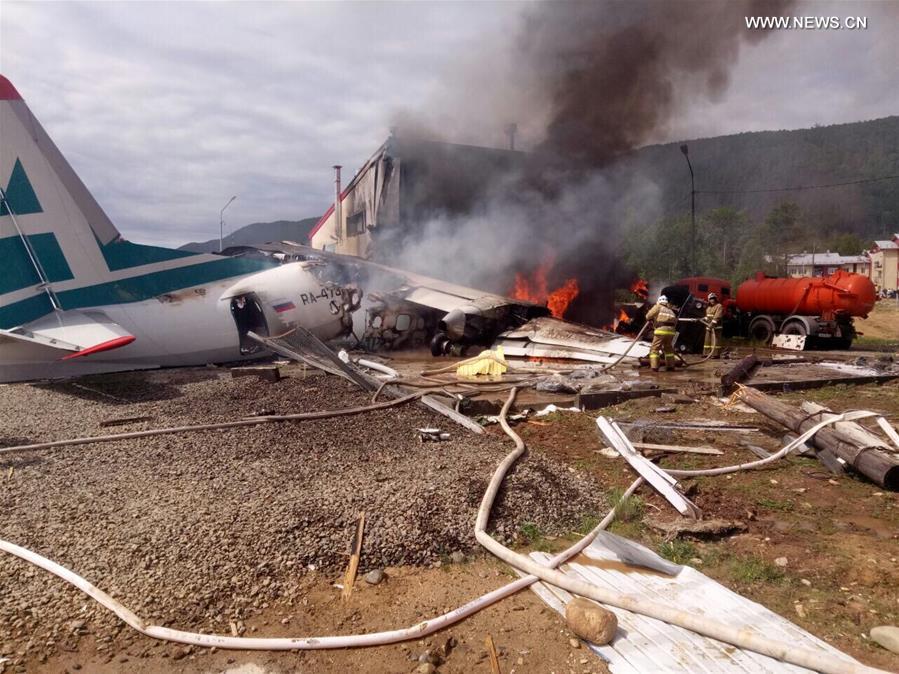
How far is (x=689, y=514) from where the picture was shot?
16.4 ft

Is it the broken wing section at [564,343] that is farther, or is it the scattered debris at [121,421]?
the broken wing section at [564,343]

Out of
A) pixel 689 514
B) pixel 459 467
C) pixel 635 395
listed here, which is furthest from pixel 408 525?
pixel 635 395

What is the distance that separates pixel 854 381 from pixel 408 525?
407 inches

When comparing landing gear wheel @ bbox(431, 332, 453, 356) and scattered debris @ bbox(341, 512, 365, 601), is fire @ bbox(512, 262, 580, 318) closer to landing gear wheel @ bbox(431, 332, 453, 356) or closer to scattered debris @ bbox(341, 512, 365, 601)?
landing gear wheel @ bbox(431, 332, 453, 356)

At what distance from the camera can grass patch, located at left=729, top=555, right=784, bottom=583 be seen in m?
3.98

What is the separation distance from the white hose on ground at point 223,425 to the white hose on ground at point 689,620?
4238 mm

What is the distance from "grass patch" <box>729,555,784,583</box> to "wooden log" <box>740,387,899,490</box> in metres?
2.29

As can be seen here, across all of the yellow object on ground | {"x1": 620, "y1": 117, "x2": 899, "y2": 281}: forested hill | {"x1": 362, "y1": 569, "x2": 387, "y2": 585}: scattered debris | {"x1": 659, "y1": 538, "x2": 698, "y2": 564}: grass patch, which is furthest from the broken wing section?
{"x1": 620, "y1": 117, "x2": 899, "y2": 281}: forested hill

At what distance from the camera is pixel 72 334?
10.3 m

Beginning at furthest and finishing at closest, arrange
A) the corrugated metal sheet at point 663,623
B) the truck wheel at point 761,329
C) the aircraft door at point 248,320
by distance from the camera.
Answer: the truck wheel at point 761,329 → the aircraft door at point 248,320 → the corrugated metal sheet at point 663,623

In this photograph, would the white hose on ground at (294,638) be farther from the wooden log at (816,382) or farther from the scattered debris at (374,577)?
the wooden log at (816,382)

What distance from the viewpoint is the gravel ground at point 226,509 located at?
3637 millimetres

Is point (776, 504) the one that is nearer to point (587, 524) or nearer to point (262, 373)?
point (587, 524)

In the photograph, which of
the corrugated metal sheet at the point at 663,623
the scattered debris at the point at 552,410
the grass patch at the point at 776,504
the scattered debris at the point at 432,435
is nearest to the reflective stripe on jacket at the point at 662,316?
the scattered debris at the point at 552,410
